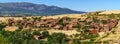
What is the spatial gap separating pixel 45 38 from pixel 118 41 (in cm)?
4855

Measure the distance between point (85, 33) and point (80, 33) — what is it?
9.60 ft

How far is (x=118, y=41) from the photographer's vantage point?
148m

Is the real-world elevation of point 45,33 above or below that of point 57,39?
below

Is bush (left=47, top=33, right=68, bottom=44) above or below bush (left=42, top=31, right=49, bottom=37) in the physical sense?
above

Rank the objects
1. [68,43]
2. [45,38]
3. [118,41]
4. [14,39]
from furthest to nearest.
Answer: [45,38]
[14,39]
[68,43]
[118,41]

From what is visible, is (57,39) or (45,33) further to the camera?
(45,33)

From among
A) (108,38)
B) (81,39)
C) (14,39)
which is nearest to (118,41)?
(108,38)

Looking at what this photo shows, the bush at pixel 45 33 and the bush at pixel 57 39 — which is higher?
the bush at pixel 57 39

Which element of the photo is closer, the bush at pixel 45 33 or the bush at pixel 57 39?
the bush at pixel 57 39

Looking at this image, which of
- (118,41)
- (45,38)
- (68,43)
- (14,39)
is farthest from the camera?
(45,38)

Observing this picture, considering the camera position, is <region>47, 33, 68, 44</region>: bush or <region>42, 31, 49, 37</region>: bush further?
<region>42, 31, 49, 37</region>: bush

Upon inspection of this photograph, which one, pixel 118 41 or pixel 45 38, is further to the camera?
pixel 45 38

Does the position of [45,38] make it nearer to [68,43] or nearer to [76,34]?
[76,34]

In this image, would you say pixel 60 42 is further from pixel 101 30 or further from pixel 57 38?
pixel 101 30
